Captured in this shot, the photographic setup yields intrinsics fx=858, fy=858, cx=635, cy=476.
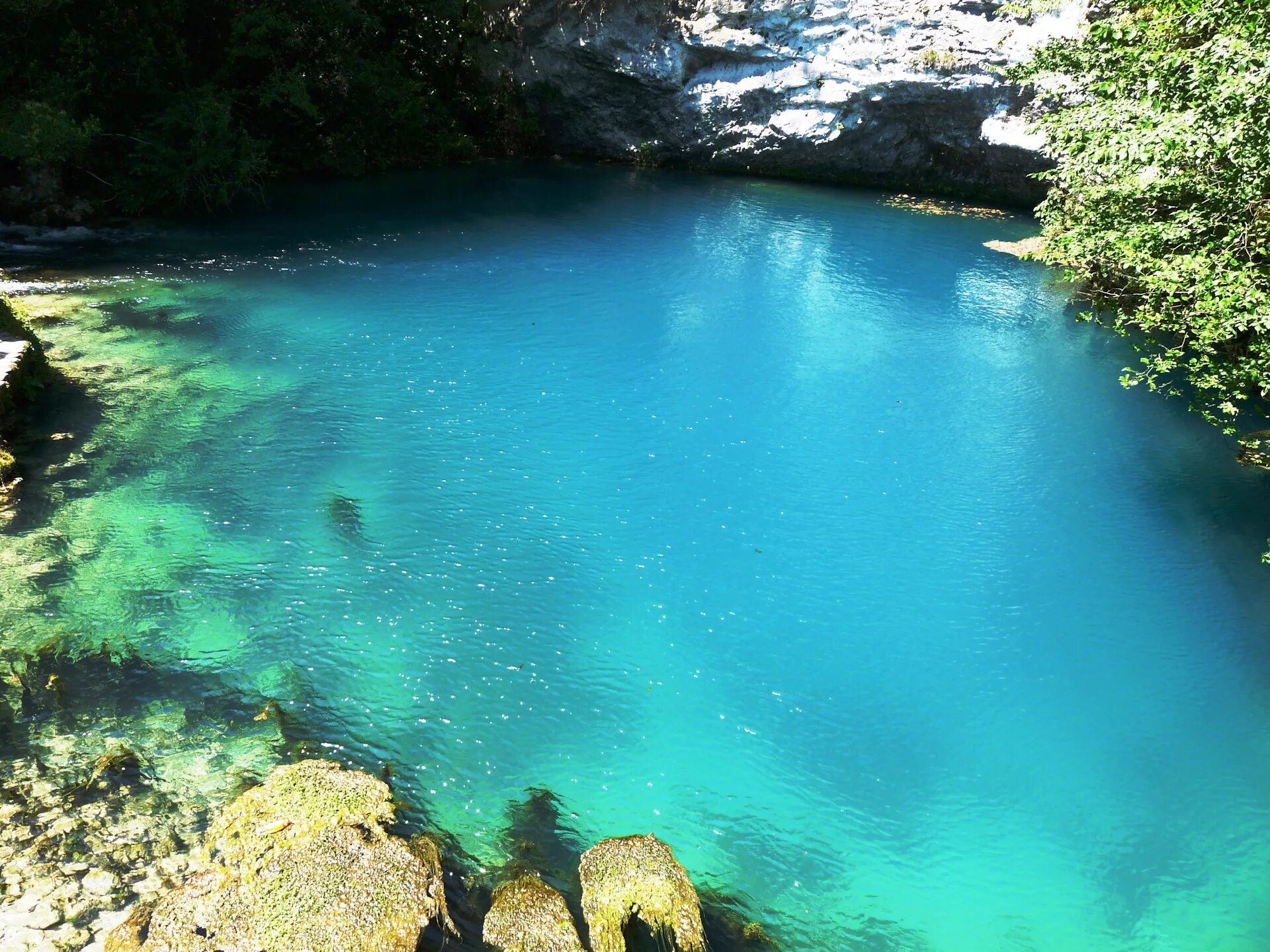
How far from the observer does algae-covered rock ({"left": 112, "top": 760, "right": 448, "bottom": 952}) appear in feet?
17.0

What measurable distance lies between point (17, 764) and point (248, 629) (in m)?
2.07

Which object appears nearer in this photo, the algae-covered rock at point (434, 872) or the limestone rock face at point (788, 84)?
the algae-covered rock at point (434, 872)

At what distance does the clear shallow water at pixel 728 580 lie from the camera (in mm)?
6672

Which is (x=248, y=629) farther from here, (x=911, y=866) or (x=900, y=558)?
(x=900, y=558)

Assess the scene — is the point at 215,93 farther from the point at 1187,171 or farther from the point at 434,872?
the point at 434,872

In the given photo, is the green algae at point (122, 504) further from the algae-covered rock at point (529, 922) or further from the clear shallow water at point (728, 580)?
the algae-covered rock at point (529, 922)

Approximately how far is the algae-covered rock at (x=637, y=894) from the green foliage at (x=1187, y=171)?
810 centimetres

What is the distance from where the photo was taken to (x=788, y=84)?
27.1m

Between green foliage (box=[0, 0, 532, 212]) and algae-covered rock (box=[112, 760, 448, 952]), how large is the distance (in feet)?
51.2

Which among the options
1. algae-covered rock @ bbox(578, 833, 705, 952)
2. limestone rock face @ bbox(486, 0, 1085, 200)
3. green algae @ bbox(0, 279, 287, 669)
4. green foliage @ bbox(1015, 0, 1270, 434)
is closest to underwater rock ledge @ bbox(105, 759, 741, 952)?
algae-covered rock @ bbox(578, 833, 705, 952)

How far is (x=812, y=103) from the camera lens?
2694cm

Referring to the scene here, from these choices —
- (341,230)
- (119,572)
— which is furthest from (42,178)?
(119,572)

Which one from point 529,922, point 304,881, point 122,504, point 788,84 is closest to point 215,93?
point 122,504

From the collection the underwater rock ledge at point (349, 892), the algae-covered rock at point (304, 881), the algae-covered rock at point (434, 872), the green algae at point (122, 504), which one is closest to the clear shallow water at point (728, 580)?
the green algae at point (122, 504)
